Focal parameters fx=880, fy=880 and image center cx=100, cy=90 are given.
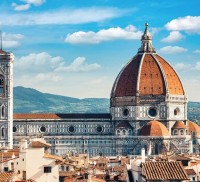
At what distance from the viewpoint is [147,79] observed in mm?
168750

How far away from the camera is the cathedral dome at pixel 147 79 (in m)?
168

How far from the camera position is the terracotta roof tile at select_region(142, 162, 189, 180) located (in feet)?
114

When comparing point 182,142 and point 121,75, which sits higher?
point 121,75

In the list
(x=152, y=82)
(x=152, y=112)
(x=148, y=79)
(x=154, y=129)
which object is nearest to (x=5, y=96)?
(x=154, y=129)

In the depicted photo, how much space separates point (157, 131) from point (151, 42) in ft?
93.7

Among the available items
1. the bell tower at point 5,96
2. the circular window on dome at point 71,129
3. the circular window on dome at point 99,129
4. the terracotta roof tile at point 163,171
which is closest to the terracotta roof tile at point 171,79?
the circular window on dome at point 99,129

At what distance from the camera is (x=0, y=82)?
527 ft

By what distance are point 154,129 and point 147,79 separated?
13398mm

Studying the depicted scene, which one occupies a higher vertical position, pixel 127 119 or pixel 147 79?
pixel 147 79

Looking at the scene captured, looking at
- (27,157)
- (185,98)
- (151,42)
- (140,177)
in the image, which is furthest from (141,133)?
(140,177)

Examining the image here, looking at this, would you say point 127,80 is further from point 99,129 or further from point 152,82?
point 99,129

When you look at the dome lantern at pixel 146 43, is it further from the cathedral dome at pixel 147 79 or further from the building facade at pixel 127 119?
the building facade at pixel 127 119

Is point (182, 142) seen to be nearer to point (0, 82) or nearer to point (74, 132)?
point (74, 132)

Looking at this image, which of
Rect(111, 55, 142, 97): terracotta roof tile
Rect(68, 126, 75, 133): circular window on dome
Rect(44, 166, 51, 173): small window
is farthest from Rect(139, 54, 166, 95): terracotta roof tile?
Rect(44, 166, 51, 173): small window
